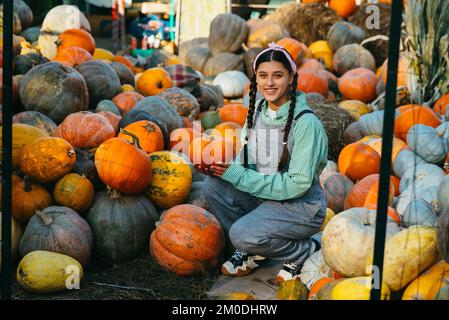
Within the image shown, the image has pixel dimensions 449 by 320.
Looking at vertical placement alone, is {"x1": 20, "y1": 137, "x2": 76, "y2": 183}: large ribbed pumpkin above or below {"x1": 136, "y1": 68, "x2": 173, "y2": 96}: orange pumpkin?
below

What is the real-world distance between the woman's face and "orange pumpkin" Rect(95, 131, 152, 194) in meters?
1.07

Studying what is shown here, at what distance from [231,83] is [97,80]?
10.6 feet

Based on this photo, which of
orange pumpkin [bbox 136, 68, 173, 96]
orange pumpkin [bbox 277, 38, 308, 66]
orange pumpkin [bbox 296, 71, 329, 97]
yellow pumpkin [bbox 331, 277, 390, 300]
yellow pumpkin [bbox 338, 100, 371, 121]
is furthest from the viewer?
orange pumpkin [bbox 277, 38, 308, 66]

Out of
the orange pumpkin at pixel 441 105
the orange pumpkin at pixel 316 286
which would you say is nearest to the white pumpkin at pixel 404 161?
the orange pumpkin at pixel 441 105

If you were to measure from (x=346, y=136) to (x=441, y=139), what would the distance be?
5.37 ft

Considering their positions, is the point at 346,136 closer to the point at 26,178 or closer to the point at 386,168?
the point at 26,178

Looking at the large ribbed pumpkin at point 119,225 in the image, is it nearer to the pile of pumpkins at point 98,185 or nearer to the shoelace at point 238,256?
the pile of pumpkins at point 98,185

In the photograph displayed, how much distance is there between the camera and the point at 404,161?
550cm

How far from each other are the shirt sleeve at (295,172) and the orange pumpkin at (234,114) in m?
2.56

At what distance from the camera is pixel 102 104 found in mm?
6004

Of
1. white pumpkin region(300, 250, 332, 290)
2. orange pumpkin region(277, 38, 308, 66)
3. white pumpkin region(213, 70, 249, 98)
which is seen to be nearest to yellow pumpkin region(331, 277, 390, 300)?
white pumpkin region(300, 250, 332, 290)

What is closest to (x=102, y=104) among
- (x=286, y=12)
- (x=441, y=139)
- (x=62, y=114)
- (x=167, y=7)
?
(x=62, y=114)

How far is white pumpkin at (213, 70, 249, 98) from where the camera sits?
29.7 ft

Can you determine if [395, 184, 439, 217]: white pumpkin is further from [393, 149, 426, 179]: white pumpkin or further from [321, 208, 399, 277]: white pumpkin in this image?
[321, 208, 399, 277]: white pumpkin
